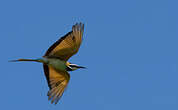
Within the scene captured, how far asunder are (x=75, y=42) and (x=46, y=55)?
94cm

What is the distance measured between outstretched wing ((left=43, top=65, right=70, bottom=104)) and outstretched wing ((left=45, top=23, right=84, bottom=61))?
2.24ft

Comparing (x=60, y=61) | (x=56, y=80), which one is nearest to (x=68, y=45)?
(x=60, y=61)

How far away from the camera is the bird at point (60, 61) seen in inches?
476

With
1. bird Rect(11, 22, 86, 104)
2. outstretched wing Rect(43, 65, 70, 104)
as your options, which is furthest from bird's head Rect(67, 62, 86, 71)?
outstretched wing Rect(43, 65, 70, 104)

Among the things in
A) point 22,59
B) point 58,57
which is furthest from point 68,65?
point 22,59

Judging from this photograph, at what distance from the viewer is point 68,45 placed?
12391 millimetres

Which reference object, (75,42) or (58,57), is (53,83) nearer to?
(58,57)

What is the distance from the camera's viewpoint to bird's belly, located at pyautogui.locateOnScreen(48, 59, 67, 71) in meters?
12.8

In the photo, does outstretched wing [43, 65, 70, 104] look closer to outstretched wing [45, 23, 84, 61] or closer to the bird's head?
the bird's head

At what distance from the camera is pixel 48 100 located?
13023 mm

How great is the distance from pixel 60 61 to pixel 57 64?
12cm

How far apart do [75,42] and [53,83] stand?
5.93 feet

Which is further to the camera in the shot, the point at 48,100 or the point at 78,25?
the point at 48,100

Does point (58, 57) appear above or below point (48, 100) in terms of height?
above
